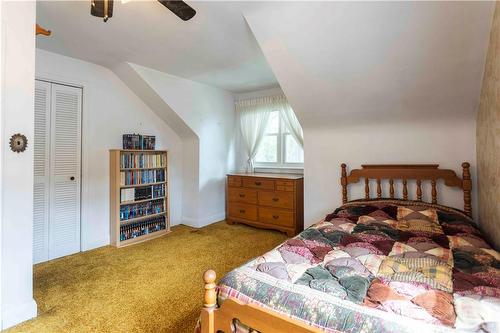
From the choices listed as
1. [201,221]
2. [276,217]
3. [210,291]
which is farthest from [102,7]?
[201,221]

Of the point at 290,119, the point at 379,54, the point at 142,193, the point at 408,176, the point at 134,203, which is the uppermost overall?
the point at 379,54

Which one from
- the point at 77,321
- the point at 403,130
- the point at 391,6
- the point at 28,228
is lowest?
the point at 77,321

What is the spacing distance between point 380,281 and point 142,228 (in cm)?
314

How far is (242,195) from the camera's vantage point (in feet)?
13.7

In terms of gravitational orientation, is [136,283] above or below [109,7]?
below

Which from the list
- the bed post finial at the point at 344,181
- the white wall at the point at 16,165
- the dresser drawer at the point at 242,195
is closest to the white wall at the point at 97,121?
the white wall at the point at 16,165

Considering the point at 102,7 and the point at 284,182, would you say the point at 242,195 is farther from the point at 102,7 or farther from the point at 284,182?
the point at 102,7

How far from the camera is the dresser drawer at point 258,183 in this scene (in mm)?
3867

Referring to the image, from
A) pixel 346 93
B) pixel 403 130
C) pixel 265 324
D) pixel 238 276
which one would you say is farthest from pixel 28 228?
pixel 403 130

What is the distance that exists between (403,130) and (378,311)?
2434 mm

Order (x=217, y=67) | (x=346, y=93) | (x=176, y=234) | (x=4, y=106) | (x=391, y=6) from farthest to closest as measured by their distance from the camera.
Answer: (x=176, y=234) < (x=217, y=67) < (x=346, y=93) < (x=391, y=6) < (x=4, y=106)

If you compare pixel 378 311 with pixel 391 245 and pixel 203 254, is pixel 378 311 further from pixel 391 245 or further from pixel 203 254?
pixel 203 254

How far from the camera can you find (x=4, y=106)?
1.75 meters

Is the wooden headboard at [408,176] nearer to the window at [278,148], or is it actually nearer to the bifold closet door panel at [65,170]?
the window at [278,148]
